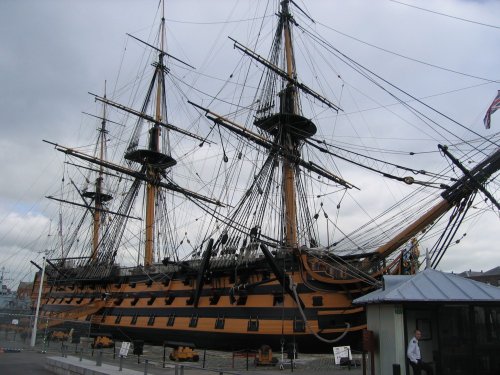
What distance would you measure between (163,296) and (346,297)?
11.1m

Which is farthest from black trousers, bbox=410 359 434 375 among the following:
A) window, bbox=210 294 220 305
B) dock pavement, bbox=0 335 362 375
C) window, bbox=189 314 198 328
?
window, bbox=189 314 198 328

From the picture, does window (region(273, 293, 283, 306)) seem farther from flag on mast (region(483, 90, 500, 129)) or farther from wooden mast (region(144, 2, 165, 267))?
wooden mast (region(144, 2, 165, 267))

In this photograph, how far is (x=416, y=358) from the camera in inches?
296

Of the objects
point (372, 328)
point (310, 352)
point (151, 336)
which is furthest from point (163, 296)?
point (372, 328)

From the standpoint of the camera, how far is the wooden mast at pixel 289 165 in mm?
20438

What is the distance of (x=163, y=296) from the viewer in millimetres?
24031

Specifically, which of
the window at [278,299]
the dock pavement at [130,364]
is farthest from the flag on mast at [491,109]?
the window at [278,299]

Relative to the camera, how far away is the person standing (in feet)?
24.5

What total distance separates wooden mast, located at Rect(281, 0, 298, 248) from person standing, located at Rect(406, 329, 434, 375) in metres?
10.3

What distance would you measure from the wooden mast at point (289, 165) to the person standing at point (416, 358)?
33.8 feet

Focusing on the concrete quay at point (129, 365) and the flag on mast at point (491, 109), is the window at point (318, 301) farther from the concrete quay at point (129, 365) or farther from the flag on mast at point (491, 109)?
the flag on mast at point (491, 109)

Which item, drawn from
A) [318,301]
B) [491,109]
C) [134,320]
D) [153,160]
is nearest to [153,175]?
[153,160]

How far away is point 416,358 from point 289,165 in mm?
15350

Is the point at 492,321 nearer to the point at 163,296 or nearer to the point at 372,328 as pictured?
the point at 372,328
